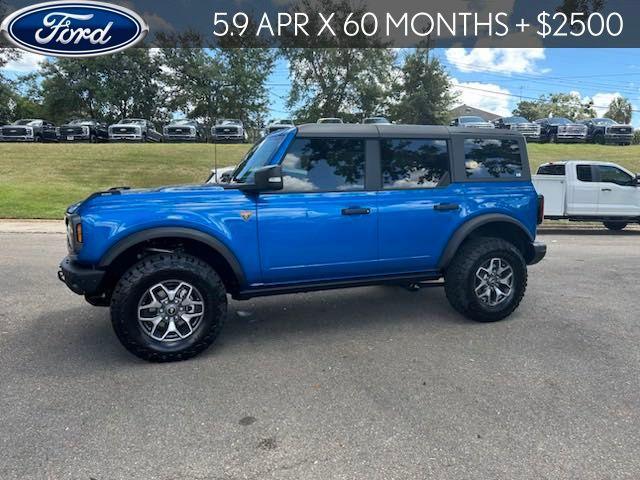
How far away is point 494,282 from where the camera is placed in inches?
198

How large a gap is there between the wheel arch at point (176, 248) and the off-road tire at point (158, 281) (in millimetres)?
131

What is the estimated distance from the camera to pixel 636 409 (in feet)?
10.8

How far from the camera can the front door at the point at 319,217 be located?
4258mm

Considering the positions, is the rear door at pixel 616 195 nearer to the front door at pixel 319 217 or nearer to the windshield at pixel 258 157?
the front door at pixel 319 217

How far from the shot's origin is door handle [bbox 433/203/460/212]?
4.74m

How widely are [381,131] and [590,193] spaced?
10488 millimetres

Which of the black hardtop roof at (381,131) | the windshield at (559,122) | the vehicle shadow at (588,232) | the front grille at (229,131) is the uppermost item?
the windshield at (559,122)

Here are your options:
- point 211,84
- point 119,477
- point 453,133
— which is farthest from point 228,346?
point 211,84

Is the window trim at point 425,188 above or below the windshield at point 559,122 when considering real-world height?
below

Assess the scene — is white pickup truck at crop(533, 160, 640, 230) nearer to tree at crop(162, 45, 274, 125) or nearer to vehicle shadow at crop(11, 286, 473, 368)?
vehicle shadow at crop(11, 286, 473, 368)

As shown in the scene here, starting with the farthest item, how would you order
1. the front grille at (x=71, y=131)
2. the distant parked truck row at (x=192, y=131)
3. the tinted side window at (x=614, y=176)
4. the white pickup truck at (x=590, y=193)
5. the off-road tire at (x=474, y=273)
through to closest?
the front grille at (x=71, y=131), the distant parked truck row at (x=192, y=131), the tinted side window at (x=614, y=176), the white pickup truck at (x=590, y=193), the off-road tire at (x=474, y=273)

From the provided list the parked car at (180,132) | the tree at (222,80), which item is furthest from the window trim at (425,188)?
the tree at (222,80)

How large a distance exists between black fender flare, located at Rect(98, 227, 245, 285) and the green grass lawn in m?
11.6

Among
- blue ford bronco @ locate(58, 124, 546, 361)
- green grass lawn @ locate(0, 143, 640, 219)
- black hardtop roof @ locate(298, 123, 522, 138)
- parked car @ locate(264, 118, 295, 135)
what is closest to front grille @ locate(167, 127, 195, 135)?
green grass lawn @ locate(0, 143, 640, 219)
